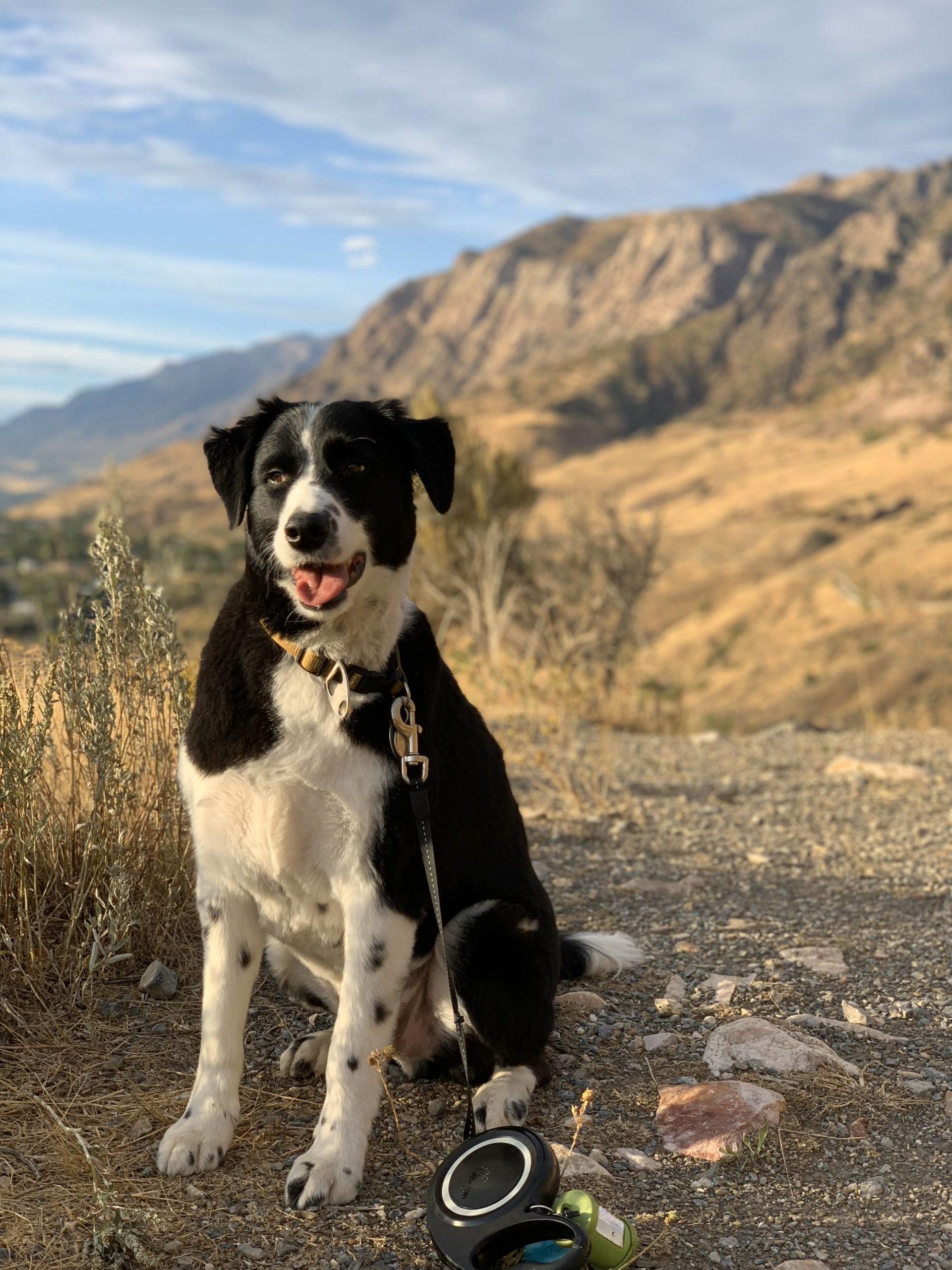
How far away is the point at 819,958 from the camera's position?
4.66 meters

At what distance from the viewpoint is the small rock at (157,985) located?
4.11 metres

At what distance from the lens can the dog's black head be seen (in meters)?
2.95

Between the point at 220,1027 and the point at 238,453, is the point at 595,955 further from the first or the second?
the point at 238,453

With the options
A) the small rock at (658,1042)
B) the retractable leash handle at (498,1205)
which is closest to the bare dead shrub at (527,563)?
the small rock at (658,1042)

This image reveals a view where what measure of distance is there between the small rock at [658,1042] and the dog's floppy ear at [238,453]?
229 centimetres

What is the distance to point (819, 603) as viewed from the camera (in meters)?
32.8

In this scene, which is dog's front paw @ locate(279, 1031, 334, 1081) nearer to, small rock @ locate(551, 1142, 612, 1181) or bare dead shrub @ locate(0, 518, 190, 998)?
bare dead shrub @ locate(0, 518, 190, 998)

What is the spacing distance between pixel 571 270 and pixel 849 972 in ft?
673

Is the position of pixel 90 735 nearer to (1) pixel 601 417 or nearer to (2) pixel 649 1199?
(2) pixel 649 1199

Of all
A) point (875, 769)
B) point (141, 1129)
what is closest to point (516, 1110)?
point (141, 1129)

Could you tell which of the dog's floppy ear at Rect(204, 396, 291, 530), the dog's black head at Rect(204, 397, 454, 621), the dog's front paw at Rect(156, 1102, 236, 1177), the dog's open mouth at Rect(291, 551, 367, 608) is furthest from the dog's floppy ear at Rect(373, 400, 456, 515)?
the dog's front paw at Rect(156, 1102, 236, 1177)

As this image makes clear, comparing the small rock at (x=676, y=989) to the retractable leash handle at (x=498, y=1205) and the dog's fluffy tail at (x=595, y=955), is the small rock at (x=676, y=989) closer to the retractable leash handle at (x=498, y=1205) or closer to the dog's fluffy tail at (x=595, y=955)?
the dog's fluffy tail at (x=595, y=955)

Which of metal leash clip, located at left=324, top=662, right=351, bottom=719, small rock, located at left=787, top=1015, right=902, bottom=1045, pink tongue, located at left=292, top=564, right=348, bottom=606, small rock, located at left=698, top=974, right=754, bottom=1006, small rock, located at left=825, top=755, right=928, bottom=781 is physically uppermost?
pink tongue, located at left=292, top=564, right=348, bottom=606

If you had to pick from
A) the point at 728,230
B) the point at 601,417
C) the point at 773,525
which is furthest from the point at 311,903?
the point at 728,230
